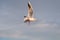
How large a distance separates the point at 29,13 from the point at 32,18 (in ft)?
1.37

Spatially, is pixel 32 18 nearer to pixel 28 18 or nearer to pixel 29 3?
pixel 28 18

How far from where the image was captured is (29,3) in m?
7.71

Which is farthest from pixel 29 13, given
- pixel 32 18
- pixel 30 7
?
pixel 30 7

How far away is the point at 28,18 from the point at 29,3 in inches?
56.3

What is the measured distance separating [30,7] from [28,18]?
41.5 inches

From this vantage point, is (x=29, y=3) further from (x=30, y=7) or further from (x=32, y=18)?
(x=32, y=18)

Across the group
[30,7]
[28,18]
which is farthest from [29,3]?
[28,18]

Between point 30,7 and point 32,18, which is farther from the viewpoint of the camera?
point 32,18

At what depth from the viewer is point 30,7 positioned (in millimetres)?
8031

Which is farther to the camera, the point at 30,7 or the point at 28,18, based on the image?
the point at 28,18

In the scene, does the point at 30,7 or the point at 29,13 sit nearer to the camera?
the point at 30,7

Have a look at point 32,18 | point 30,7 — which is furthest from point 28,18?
point 30,7

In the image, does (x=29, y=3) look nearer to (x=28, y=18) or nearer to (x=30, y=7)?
(x=30, y=7)

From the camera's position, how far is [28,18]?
883 cm
